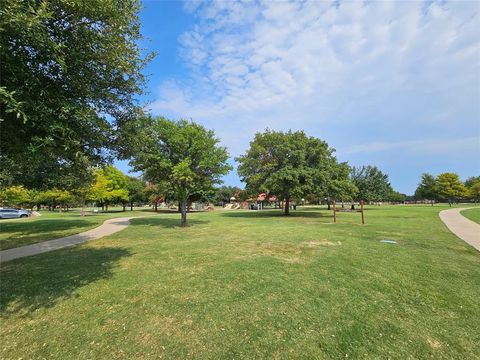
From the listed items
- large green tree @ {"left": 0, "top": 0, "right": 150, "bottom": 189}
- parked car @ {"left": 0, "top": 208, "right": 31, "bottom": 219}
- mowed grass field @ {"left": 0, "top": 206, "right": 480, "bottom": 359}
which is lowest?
mowed grass field @ {"left": 0, "top": 206, "right": 480, "bottom": 359}

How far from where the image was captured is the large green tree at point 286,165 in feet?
85.0

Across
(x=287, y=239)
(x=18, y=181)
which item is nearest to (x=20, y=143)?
(x=287, y=239)

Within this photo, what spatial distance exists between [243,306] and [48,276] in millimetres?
4945

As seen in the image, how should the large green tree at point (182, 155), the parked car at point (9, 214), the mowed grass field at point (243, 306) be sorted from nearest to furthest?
the mowed grass field at point (243, 306), the large green tree at point (182, 155), the parked car at point (9, 214)

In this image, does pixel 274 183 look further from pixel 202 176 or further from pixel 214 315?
pixel 214 315

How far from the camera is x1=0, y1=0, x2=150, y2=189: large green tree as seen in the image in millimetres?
3832

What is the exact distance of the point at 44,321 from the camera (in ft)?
14.8

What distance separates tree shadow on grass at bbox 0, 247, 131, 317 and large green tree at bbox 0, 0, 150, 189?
274cm

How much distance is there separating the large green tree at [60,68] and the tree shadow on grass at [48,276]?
2737 millimetres

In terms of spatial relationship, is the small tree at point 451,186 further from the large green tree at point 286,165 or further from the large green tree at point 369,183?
the large green tree at point 286,165

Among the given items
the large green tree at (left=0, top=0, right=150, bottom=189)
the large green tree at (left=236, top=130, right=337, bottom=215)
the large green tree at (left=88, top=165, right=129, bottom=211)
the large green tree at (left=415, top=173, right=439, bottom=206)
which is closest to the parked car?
the large green tree at (left=88, top=165, right=129, bottom=211)

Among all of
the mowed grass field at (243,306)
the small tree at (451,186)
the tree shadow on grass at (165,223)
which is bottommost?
the mowed grass field at (243,306)

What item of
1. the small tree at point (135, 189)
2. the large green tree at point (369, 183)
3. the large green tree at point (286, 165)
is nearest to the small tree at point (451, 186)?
the large green tree at point (369, 183)

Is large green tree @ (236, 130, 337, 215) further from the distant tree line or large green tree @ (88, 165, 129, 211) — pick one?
the distant tree line
